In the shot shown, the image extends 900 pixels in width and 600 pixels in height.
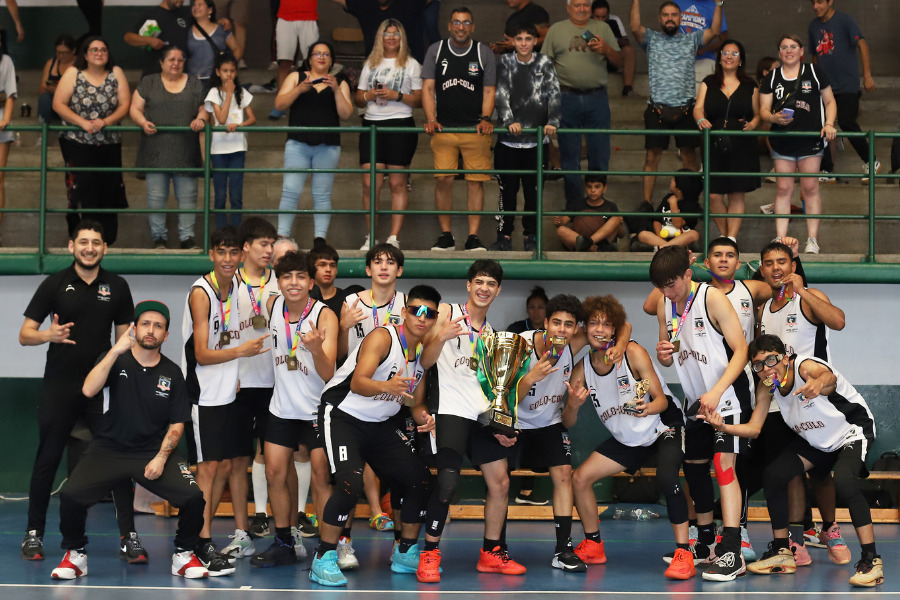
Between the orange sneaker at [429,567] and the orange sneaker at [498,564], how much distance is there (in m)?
0.40

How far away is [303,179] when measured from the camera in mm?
10867

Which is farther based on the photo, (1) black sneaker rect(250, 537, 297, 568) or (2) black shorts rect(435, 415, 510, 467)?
(1) black sneaker rect(250, 537, 297, 568)

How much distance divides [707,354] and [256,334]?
327 centimetres

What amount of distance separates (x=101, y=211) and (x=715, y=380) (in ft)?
18.9

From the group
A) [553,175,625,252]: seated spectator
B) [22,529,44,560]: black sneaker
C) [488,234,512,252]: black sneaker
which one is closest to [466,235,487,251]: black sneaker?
[488,234,512,252]: black sneaker

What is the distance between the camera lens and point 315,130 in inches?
410

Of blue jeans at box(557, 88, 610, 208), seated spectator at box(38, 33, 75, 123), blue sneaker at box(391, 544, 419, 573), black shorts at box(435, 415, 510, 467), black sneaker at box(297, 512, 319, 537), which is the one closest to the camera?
black shorts at box(435, 415, 510, 467)

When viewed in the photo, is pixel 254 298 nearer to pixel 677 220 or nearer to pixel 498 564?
pixel 498 564

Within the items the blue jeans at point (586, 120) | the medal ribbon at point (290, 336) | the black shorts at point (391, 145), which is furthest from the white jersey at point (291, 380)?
the blue jeans at point (586, 120)

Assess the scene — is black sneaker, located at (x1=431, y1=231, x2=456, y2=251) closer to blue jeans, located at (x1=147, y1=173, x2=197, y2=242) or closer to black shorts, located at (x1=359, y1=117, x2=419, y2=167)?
black shorts, located at (x1=359, y1=117, x2=419, y2=167)

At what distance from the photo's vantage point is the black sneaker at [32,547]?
809 cm

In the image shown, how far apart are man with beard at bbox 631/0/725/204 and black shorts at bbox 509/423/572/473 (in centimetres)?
422

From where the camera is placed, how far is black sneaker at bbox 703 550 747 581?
763 cm

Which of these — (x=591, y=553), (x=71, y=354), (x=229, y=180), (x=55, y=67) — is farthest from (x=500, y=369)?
(x=55, y=67)
